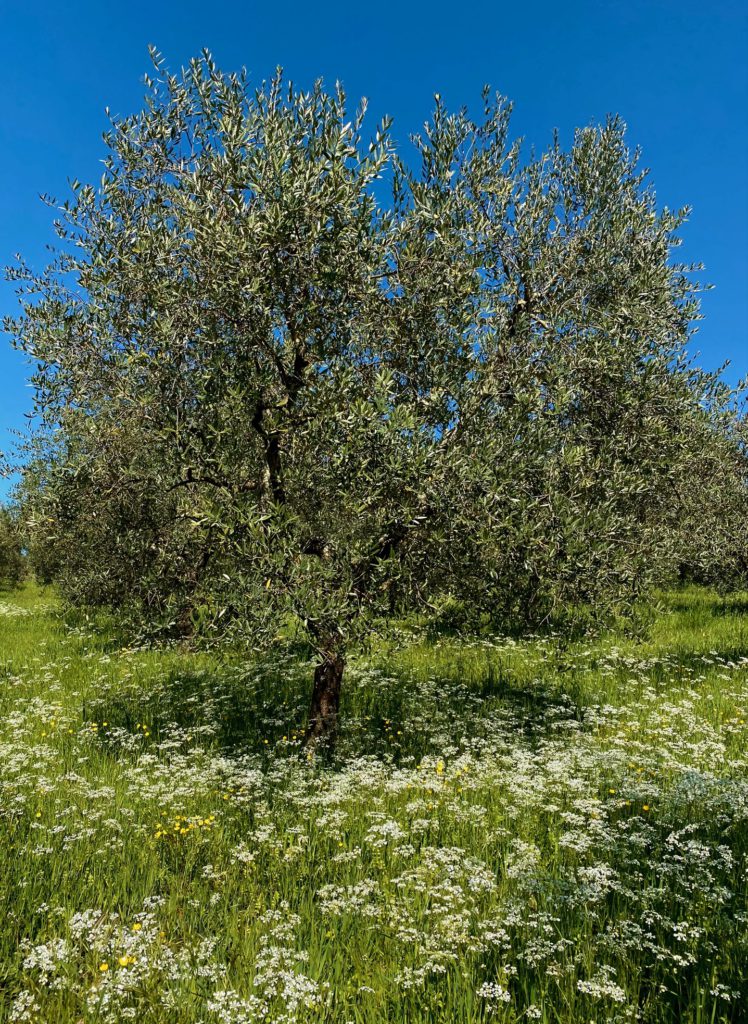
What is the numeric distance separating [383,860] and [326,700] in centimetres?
509

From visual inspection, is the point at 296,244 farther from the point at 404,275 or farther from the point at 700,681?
the point at 700,681

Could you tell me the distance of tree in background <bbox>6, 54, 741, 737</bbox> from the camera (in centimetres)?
894

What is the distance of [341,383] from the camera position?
8914 millimetres

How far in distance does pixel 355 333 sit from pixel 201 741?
8.18 m

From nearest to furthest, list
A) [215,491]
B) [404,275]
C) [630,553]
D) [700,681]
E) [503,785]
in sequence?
[503,785], [404,275], [215,491], [630,553], [700,681]

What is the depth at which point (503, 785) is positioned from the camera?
28.9ft

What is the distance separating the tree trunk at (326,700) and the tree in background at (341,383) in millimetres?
55

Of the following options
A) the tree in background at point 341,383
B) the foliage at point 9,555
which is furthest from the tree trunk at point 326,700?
the foliage at point 9,555

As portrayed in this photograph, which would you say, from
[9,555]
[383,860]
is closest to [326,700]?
[383,860]

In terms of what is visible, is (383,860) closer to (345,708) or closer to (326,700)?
(326,700)

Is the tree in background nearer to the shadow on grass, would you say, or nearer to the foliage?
the shadow on grass

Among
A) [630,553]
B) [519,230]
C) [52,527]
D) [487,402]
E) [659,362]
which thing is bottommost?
[630,553]

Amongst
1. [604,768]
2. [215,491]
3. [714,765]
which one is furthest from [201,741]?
[714,765]

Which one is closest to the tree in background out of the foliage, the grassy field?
the grassy field
